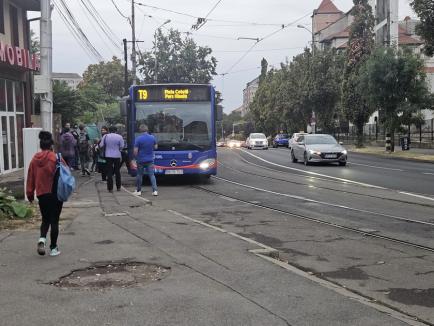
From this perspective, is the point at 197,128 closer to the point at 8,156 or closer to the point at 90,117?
the point at 8,156

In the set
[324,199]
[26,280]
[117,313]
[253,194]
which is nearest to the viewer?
[117,313]

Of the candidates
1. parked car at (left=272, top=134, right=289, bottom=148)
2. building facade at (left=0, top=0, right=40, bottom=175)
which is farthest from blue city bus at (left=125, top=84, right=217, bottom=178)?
parked car at (left=272, top=134, right=289, bottom=148)

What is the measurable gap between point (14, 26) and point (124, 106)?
7731mm

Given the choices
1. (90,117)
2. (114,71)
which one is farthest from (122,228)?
(114,71)

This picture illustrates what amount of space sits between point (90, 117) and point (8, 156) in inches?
809

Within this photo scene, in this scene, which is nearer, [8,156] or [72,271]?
[72,271]

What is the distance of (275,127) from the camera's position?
256 feet

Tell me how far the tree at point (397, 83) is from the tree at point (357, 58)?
7036 millimetres

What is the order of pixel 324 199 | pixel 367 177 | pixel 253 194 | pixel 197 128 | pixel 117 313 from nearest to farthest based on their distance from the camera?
pixel 117 313 → pixel 324 199 → pixel 253 194 → pixel 197 128 → pixel 367 177

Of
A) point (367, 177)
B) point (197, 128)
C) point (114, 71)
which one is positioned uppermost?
point (114, 71)

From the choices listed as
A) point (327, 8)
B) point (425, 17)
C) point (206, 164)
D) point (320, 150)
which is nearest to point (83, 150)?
point (206, 164)

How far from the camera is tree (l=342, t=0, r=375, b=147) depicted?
136 feet

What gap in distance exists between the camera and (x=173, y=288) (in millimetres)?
5898

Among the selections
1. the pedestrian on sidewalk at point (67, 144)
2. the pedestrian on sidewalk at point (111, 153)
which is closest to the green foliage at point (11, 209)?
the pedestrian on sidewalk at point (111, 153)
